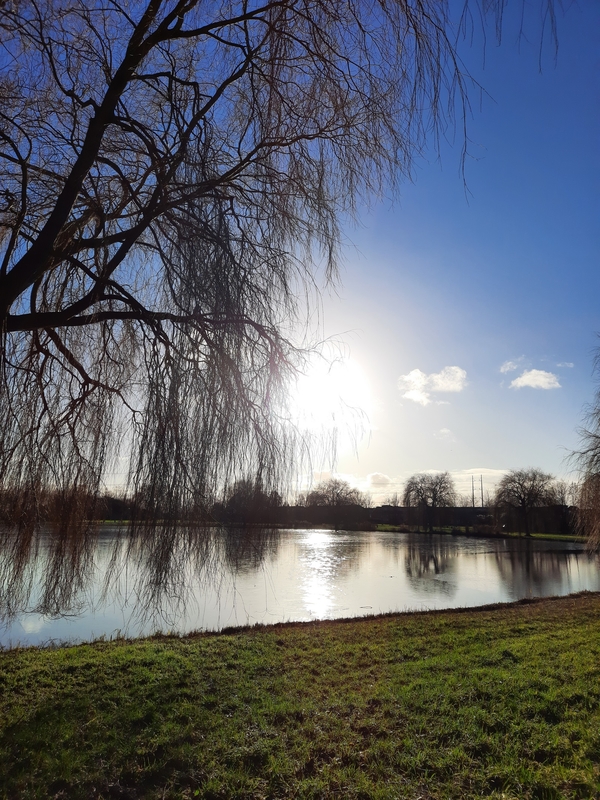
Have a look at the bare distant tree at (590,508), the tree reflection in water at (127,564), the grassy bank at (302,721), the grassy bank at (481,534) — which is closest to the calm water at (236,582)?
the tree reflection in water at (127,564)

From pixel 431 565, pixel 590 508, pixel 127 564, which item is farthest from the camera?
pixel 431 565

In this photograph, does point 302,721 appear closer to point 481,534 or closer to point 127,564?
point 127,564

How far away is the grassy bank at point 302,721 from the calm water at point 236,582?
69cm

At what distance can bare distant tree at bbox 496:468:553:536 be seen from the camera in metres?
50.4

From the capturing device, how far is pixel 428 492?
58719 millimetres

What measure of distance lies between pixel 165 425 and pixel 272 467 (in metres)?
0.72

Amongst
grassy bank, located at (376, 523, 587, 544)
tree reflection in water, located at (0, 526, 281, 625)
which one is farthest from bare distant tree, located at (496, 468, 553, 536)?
tree reflection in water, located at (0, 526, 281, 625)

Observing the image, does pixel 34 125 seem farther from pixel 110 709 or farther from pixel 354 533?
pixel 354 533

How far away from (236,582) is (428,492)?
57746 mm

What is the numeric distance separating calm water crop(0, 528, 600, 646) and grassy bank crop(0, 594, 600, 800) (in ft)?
2.26

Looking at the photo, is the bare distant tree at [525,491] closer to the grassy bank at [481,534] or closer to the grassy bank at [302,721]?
the grassy bank at [481,534]

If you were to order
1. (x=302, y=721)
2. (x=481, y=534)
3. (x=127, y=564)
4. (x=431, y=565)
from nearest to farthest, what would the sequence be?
(x=127, y=564) → (x=302, y=721) → (x=431, y=565) → (x=481, y=534)

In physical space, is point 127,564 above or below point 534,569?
above

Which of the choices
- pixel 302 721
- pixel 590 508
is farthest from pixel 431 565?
pixel 302 721
